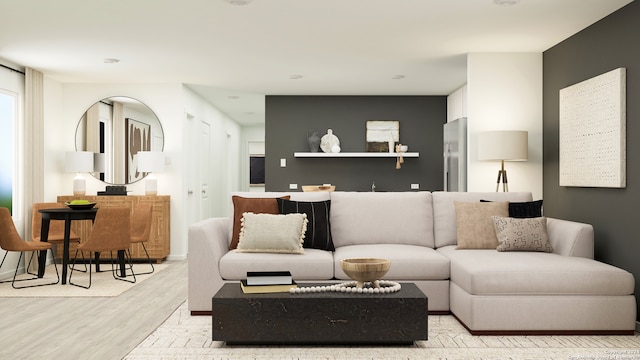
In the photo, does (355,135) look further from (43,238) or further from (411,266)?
(411,266)

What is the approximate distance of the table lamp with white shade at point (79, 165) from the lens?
305 inches

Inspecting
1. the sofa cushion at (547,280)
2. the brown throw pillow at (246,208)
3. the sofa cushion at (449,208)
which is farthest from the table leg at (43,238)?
the sofa cushion at (547,280)

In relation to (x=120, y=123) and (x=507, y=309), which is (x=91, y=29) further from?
(x=507, y=309)

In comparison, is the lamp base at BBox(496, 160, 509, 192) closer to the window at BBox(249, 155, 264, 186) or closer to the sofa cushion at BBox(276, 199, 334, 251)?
the sofa cushion at BBox(276, 199, 334, 251)

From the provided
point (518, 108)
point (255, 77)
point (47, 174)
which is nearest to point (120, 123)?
point (47, 174)

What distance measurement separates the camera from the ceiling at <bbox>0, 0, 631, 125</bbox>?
468 centimetres

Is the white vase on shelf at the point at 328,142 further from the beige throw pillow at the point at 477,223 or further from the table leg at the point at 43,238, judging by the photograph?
the beige throw pillow at the point at 477,223

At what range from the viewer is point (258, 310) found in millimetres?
3594

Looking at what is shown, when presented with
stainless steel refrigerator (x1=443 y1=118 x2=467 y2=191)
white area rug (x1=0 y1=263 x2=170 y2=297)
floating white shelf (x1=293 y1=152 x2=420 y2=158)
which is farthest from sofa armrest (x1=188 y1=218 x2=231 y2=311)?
floating white shelf (x1=293 y1=152 x2=420 y2=158)

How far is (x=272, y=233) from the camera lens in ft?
15.0

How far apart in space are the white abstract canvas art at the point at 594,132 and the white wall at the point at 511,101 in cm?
60

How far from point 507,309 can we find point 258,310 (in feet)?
5.33

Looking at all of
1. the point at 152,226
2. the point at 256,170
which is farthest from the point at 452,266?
the point at 256,170

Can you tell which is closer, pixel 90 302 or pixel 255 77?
pixel 90 302
